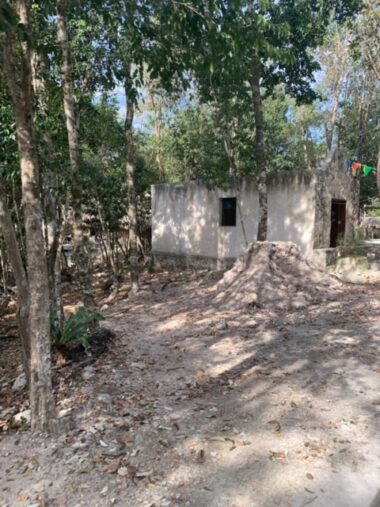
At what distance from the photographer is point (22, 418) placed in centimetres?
348

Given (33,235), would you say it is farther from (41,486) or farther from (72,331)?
(72,331)

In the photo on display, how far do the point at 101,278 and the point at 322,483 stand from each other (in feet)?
41.1

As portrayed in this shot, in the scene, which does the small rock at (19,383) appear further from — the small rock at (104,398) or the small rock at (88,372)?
the small rock at (104,398)

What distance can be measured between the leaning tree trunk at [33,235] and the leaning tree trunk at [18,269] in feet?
0.87

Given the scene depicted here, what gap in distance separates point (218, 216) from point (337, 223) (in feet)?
11.6

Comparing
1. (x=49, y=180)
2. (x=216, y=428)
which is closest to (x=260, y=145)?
(x=49, y=180)

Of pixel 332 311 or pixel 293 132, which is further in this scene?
pixel 293 132

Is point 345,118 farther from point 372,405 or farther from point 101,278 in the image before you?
point 372,405

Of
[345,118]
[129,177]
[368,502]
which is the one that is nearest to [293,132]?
[345,118]

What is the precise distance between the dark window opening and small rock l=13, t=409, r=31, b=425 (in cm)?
969

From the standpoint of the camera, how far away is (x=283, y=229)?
11195 millimetres

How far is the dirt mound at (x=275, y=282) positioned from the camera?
25.4ft

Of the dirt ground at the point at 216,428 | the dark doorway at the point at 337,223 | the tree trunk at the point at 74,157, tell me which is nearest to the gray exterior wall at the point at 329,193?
the dark doorway at the point at 337,223

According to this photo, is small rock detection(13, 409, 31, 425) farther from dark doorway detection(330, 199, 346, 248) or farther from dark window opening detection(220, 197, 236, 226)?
dark doorway detection(330, 199, 346, 248)
